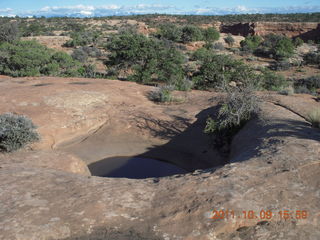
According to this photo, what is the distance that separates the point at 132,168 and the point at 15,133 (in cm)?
332

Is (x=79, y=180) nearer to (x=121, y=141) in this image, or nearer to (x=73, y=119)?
(x=121, y=141)

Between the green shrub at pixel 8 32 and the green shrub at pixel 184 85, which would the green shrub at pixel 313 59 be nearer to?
the green shrub at pixel 184 85

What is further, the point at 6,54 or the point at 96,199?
the point at 6,54

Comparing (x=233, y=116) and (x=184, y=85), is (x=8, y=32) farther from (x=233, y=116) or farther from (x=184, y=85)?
(x=233, y=116)

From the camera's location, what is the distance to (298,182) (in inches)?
166

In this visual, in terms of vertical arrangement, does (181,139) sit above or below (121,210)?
below

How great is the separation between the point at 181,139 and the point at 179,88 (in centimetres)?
586

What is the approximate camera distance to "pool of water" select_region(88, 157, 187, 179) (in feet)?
25.9

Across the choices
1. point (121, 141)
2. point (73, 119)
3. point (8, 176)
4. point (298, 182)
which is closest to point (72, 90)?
point (73, 119)

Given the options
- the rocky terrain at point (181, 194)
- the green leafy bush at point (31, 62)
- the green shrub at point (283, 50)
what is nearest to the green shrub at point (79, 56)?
the green leafy bush at point (31, 62)

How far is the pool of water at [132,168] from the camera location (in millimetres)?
7895

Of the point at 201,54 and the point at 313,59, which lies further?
the point at 313,59
